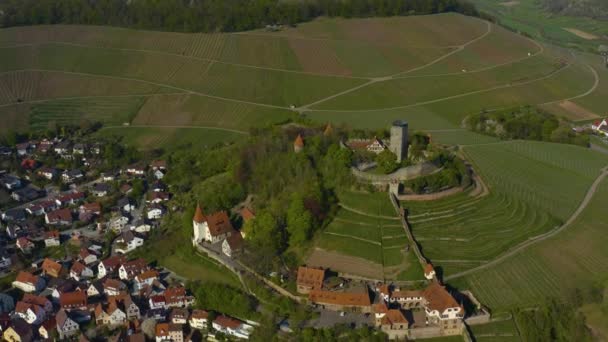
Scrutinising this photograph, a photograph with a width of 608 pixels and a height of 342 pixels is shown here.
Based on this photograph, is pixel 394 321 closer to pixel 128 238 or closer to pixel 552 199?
pixel 552 199

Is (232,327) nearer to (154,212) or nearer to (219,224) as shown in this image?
(219,224)

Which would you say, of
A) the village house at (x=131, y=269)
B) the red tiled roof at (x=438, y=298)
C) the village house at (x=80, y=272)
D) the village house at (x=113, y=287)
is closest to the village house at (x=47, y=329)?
the village house at (x=113, y=287)

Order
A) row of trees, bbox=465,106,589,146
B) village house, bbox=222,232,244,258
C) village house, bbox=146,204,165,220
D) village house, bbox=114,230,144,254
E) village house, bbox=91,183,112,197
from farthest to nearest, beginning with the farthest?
1. row of trees, bbox=465,106,589,146
2. village house, bbox=91,183,112,197
3. village house, bbox=146,204,165,220
4. village house, bbox=114,230,144,254
5. village house, bbox=222,232,244,258

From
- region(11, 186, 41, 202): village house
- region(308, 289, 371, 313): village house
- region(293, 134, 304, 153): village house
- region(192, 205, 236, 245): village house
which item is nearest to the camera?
region(308, 289, 371, 313): village house

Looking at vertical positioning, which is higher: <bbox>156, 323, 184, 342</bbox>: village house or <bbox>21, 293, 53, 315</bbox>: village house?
<bbox>156, 323, 184, 342</bbox>: village house

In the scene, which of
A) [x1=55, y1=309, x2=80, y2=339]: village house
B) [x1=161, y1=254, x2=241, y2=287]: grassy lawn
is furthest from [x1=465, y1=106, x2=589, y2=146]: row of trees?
[x1=55, y1=309, x2=80, y2=339]: village house

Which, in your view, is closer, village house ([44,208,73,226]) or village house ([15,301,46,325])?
village house ([15,301,46,325])

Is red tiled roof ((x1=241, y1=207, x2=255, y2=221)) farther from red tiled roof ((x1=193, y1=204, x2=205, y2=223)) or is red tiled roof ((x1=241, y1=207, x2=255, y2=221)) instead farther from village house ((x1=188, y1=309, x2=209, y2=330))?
village house ((x1=188, y1=309, x2=209, y2=330))
